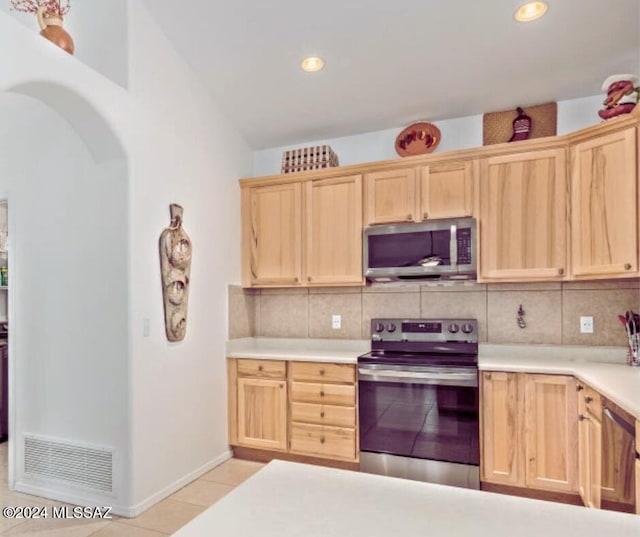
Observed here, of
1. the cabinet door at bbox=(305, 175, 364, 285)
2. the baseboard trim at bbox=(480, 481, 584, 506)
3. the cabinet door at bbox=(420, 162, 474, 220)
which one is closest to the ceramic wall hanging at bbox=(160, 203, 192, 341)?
the cabinet door at bbox=(305, 175, 364, 285)

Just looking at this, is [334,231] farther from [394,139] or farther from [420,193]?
[394,139]

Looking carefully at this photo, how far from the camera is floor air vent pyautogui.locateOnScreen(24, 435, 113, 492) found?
2.59m

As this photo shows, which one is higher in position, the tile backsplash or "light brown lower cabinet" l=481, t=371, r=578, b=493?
the tile backsplash

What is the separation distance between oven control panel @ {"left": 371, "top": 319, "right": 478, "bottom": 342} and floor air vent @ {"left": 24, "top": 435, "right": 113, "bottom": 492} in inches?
82.6

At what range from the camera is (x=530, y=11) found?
245 cm

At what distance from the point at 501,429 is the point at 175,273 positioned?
2374 millimetres

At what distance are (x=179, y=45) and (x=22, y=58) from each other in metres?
1.18

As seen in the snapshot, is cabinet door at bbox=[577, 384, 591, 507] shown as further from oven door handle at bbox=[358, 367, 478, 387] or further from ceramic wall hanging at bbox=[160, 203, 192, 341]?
ceramic wall hanging at bbox=[160, 203, 192, 341]

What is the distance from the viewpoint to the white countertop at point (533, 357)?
212 centimetres

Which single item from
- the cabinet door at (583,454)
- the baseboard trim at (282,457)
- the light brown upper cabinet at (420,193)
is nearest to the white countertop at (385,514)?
the cabinet door at (583,454)

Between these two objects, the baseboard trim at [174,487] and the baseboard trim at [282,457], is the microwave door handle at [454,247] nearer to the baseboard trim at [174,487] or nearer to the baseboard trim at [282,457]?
the baseboard trim at [282,457]

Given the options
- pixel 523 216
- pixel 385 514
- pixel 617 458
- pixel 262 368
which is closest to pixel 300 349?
pixel 262 368

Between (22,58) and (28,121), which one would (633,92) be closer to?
(22,58)

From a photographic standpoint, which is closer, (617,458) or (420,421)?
(617,458)
